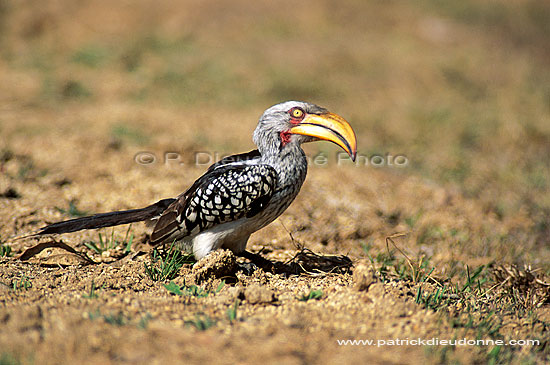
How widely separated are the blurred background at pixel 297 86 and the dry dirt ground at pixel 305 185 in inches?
1.8

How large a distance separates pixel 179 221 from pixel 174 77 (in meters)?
6.92

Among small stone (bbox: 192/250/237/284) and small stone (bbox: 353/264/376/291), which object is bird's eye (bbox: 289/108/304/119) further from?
small stone (bbox: 353/264/376/291)

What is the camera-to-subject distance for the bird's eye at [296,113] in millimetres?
3463

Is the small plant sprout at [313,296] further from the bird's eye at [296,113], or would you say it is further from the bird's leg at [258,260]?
the bird's eye at [296,113]

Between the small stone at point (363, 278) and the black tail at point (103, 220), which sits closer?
the small stone at point (363, 278)

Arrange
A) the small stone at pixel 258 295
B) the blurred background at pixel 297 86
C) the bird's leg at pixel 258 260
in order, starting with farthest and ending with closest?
the blurred background at pixel 297 86
the bird's leg at pixel 258 260
the small stone at pixel 258 295

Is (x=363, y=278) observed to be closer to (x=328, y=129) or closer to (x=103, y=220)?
(x=328, y=129)

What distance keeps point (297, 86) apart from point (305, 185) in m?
4.45

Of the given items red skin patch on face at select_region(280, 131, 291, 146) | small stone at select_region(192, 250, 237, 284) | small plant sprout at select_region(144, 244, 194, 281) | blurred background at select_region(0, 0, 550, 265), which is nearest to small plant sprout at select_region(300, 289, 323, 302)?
small stone at select_region(192, 250, 237, 284)

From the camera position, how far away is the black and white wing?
3248mm

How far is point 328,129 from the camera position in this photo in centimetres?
342

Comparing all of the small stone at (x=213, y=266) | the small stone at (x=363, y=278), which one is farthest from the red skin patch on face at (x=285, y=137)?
the small stone at (x=363, y=278)

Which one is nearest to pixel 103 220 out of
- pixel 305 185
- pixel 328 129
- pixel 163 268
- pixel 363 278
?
pixel 163 268

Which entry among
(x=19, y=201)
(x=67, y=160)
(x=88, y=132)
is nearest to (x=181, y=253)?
(x=19, y=201)
